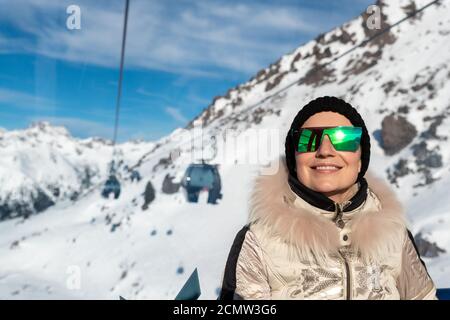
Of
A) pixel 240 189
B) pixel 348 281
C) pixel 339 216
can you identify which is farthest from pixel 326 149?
pixel 240 189

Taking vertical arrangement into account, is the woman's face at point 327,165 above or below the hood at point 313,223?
above

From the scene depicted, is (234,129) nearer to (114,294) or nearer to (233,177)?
(233,177)

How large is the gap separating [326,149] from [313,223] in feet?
1.21

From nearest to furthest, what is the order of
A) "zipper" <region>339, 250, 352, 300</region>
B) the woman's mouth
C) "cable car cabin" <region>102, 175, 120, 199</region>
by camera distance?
"zipper" <region>339, 250, 352, 300</region>, the woman's mouth, "cable car cabin" <region>102, 175, 120, 199</region>

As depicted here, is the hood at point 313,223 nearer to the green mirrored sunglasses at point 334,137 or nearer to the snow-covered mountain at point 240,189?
the green mirrored sunglasses at point 334,137

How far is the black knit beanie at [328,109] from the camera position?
7.35 feet

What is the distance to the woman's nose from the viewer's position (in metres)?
2.16

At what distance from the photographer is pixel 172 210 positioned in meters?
40.3

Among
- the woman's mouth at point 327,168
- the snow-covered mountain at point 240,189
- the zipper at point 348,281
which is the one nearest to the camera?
the zipper at point 348,281

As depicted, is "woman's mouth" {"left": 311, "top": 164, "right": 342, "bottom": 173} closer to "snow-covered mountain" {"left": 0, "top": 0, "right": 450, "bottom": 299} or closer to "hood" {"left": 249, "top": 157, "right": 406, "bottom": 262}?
"hood" {"left": 249, "top": 157, "right": 406, "bottom": 262}

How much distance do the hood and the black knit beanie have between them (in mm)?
70

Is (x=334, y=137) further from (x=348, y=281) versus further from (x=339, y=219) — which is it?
(x=348, y=281)

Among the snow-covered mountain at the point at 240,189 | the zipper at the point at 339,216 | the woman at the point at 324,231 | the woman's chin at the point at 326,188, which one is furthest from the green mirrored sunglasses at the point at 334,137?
the snow-covered mountain at the point at 240,189

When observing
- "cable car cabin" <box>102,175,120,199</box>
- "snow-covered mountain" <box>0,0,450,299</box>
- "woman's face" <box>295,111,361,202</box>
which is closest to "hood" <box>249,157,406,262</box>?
"woman's face" <box>295,111,361,202</box>
